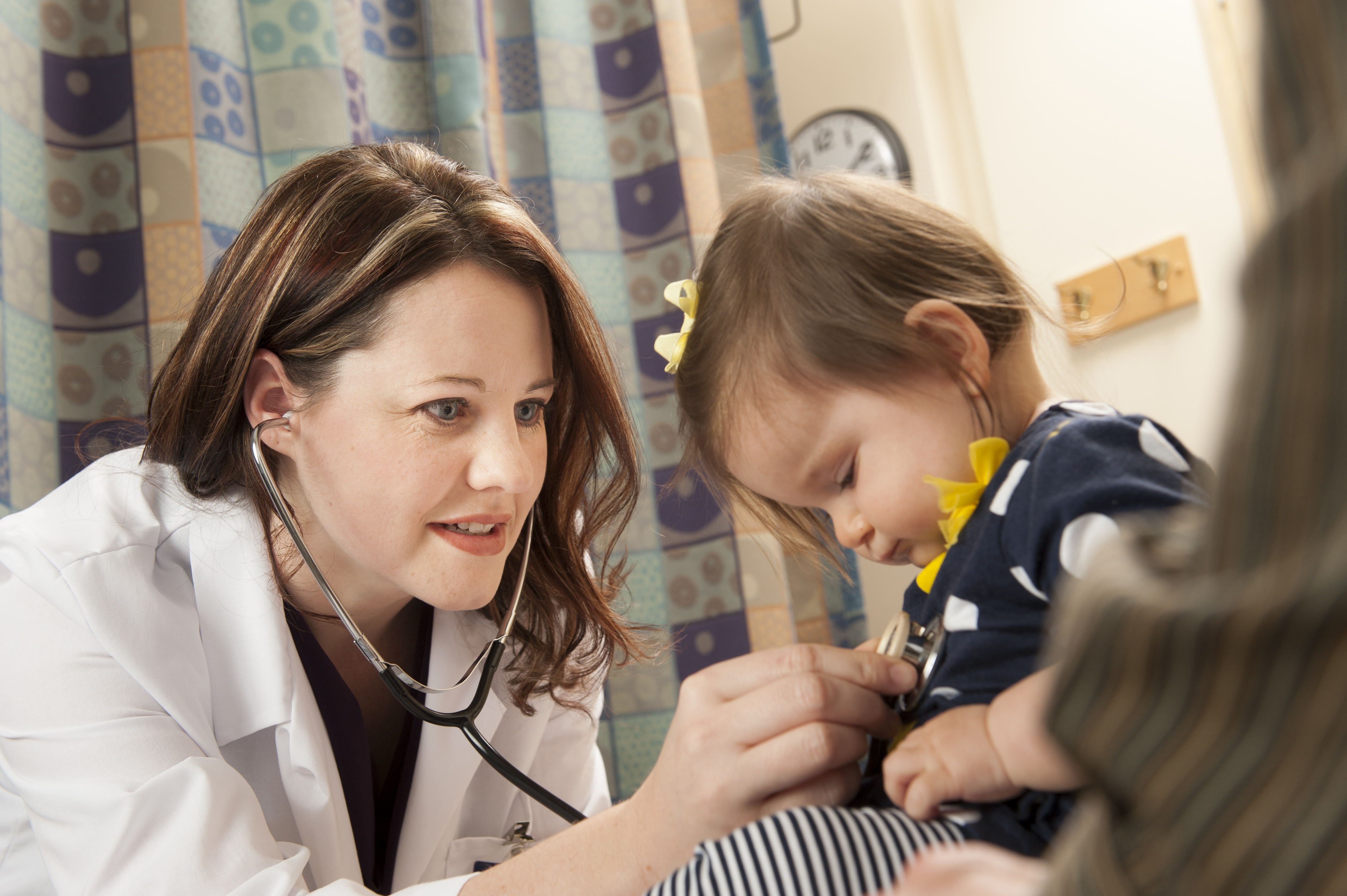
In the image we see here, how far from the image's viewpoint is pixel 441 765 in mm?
1171

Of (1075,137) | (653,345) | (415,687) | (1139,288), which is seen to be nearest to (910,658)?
(415,687)

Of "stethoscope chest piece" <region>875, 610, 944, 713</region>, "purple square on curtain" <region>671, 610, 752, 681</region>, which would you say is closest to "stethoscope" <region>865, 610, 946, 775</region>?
"stethoscope chest piece" <region>875, 610, 944, 713</region>

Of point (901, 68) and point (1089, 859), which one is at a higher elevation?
point (901, 68)

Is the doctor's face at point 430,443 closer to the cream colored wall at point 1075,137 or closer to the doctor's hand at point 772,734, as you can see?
the doctor's hand at point 772,734

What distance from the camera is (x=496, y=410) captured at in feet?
3.62

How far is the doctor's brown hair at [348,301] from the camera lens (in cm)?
110

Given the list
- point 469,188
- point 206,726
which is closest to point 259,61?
point 469,188

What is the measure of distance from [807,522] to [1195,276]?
1.27 metres

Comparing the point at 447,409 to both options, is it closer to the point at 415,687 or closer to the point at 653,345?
the point at 415,687

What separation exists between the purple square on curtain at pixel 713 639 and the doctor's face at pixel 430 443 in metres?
0.81

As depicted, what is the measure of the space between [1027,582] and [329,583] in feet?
2.75

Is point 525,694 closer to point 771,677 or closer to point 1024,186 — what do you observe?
point 771,677

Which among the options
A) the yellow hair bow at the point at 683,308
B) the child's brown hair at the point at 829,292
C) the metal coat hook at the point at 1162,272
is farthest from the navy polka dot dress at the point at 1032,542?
the metal coat hook at the point at 1162,272

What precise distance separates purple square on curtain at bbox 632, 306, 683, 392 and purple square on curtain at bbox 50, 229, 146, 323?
0.87m
